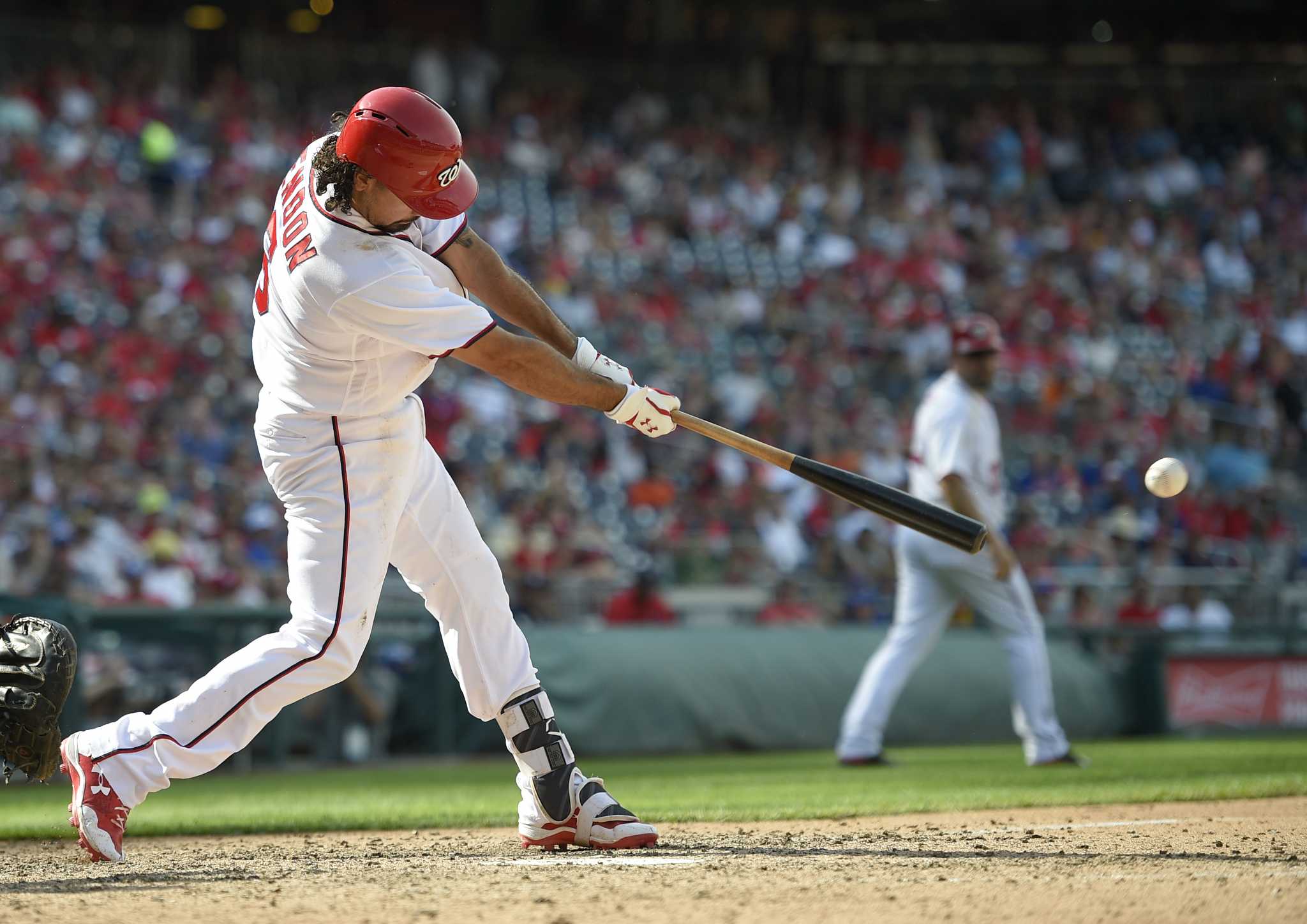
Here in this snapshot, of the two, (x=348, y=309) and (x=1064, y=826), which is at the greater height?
(x=348, y=309)

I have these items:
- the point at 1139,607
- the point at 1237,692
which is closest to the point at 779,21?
the point at 1139,607

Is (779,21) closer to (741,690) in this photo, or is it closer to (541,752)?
(741,690)

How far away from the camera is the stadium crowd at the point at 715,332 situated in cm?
1297

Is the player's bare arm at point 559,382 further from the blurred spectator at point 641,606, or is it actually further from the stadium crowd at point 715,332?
the blurred spectator at point 641,606

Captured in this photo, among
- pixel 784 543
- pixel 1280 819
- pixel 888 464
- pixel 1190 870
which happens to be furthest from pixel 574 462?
pixel 1190 870

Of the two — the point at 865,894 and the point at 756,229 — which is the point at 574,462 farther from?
the point at 865,894

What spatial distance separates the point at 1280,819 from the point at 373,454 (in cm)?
322

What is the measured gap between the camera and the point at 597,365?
456cm

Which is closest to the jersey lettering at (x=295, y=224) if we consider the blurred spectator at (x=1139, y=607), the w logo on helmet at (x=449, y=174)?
the w logo on helmet at (x=449, y=174)

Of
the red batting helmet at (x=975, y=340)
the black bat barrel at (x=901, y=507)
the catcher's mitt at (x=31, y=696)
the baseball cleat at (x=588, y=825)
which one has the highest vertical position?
the red batting helmet at (x=975, y=340)

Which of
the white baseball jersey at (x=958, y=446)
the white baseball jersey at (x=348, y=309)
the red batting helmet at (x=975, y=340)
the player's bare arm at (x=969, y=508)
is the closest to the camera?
the white baseball jersey at (x=348, y=309)

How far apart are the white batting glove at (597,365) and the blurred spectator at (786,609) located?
27.4 ft

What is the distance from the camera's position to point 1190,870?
13.3 ft

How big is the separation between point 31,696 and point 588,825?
5.41 feet
